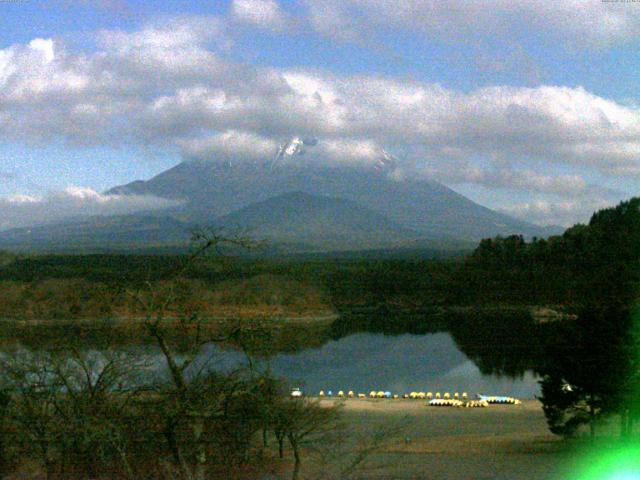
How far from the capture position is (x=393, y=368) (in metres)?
33.0

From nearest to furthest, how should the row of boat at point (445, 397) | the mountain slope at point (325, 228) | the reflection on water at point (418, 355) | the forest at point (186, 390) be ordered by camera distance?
the forest at point (186, 390) → the row of boat at point (445, 397) → the reflection on water at point (418, 355) → the mountain slope at point (325, 228)

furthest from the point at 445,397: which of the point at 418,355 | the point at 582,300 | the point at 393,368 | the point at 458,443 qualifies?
the point at 582,300

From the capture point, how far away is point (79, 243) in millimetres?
147250

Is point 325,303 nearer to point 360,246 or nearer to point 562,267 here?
point 562,267

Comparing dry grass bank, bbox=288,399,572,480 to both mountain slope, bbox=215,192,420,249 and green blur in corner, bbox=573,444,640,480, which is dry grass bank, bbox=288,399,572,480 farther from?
mountain slope, bbox=215,192,420,249

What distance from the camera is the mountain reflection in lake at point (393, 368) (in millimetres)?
27438

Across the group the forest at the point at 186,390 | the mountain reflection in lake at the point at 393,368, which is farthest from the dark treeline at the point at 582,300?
the mountain reflection in lake at the point at 393,368

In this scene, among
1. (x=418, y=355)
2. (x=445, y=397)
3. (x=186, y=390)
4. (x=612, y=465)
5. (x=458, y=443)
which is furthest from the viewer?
(x=418, y=355)

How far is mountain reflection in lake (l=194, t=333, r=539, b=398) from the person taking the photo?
27438mm

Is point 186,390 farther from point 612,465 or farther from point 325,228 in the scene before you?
point 325,228

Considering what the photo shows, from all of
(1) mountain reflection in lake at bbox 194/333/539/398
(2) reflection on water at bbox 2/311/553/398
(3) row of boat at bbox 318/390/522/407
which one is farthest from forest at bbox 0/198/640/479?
(3) row of boat at bbox 318/390/522/407

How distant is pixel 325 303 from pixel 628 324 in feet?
144

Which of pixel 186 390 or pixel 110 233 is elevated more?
Result: pixel 110 233

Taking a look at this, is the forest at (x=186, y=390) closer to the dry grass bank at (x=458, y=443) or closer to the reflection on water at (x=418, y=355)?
the reflection on water at (x=418, y=355)
